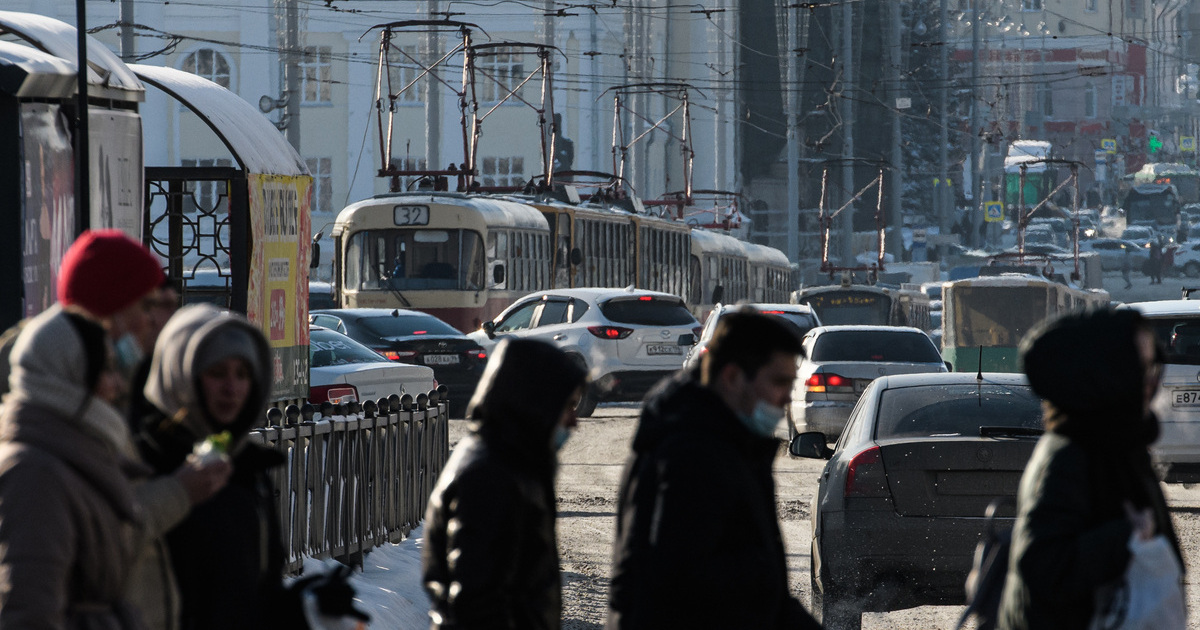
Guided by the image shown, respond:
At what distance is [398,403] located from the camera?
10.4 meters

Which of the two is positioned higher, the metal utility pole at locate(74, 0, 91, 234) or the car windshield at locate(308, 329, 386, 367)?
the metal utility pole at locate(74, 0, 91, 234)

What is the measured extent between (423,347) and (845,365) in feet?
18.3

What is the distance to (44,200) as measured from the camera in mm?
8781

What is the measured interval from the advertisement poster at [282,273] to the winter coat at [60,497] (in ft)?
30.8

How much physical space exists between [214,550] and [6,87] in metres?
5.38

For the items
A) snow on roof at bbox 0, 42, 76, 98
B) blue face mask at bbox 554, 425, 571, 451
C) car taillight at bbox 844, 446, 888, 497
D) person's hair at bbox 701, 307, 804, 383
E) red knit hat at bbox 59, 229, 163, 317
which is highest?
snow on roof at bbox 0, 42, 76, 98

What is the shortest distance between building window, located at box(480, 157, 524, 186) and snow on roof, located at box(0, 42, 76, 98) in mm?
53826

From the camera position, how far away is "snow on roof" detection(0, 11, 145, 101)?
9.34 m

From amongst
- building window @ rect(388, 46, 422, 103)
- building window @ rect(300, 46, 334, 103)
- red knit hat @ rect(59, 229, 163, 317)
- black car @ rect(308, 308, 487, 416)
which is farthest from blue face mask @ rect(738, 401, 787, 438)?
building window @ rect(300, 46, 334, 103)

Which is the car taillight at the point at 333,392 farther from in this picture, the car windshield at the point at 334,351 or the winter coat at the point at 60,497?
the winter coat at the point at 60,497

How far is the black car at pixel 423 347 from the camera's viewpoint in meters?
21.2

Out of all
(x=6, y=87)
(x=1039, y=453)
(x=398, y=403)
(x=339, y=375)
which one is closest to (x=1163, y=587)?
(x=1039, y=453)

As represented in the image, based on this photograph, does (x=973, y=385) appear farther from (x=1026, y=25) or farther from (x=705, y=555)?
(x=1026, y=25)

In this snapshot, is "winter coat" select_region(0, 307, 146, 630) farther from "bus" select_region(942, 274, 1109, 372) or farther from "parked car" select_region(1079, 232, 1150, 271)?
"parked car" select_region(1079, 232, 1150, 271)
